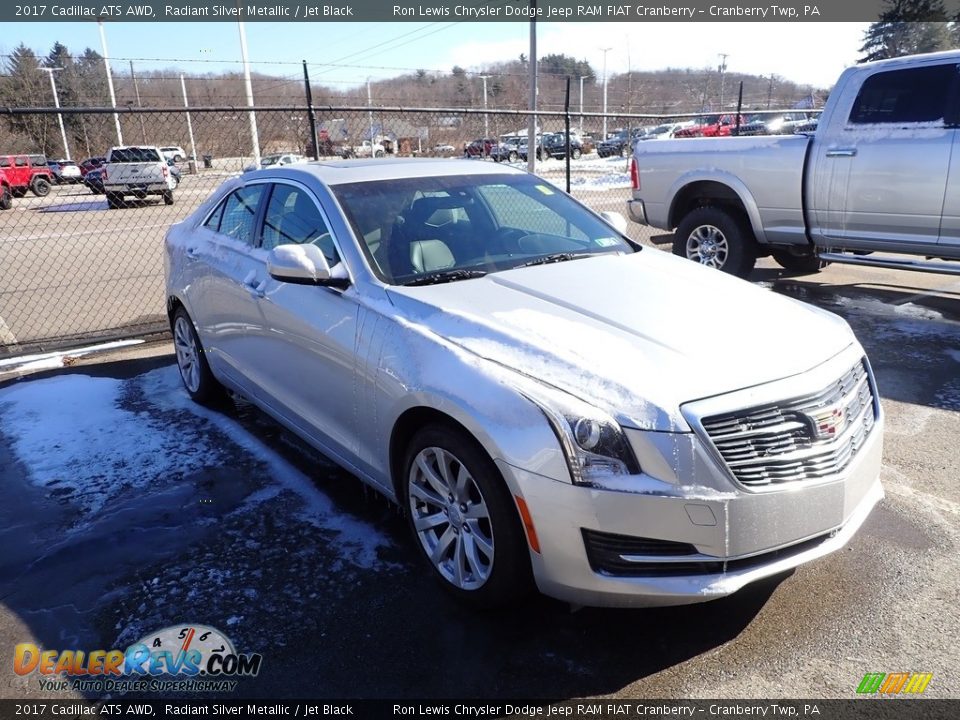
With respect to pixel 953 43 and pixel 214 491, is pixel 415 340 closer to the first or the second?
pixel 214 491

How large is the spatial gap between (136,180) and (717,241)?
15.0m

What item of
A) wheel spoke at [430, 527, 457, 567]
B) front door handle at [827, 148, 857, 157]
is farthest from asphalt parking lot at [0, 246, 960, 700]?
front door handle at [827, 148, 857, 157]

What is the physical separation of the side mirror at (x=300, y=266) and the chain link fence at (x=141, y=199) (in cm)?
314

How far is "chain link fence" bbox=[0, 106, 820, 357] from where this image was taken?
7.94m

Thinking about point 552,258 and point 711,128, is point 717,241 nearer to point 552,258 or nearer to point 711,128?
point 552,258

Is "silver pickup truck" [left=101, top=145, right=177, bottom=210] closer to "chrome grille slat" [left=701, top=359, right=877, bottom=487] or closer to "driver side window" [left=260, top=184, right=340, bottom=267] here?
"driver side window" [left=260, top=184, right=340, bottom=267]

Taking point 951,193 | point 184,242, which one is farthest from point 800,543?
point 951,193

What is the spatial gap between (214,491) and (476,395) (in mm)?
2109

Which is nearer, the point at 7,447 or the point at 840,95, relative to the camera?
the point at 7,447

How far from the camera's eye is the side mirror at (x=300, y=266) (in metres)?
3.34

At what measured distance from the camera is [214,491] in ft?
13.1

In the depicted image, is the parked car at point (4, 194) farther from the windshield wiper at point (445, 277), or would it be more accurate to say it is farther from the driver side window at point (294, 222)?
the windshield wiper at point (445, 277)

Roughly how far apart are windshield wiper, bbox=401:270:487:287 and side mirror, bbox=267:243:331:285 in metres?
0.41

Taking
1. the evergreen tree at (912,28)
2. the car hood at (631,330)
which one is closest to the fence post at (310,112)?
the car hood at (631,330)
